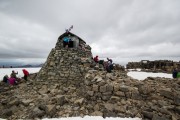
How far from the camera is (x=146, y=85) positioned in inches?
485

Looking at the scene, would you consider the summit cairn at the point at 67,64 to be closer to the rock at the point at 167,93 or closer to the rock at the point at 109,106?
the rock at the point at 109,106

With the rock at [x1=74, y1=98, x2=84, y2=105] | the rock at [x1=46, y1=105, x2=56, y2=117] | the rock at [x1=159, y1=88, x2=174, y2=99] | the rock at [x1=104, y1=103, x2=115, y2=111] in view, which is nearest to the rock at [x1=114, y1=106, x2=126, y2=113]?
the rock at [x1=104, y1=103, x2=115, y2=111]

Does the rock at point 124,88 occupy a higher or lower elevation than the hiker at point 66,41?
lower

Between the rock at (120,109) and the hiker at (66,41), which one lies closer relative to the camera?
the rock at (120,109)

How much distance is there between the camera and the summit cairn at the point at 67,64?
15.7 m

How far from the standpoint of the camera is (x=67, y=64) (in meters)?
16.5

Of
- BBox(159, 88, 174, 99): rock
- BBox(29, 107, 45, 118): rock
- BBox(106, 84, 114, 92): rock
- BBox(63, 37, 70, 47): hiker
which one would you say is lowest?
BBox(29, 107, 45, 118): rock

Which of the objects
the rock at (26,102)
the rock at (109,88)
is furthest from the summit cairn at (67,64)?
the rock at (109,88)

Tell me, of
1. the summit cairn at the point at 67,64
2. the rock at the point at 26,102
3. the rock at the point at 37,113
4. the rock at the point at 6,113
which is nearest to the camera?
the rock at the point at 37,113

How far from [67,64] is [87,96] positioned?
523cm

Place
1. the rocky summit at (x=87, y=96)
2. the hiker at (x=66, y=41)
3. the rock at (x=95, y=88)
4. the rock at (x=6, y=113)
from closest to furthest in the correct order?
the rocky summit at (x=87, y=96) → the rock at (x=6, y=113) → the rock at (x=95, y=88) → the hiker at (x=66, y=41)

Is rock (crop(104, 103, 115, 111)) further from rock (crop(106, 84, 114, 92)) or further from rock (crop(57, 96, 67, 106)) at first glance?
rock (crop(57, 96, 67, 106))

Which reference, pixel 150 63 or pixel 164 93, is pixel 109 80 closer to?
pixel 164 93

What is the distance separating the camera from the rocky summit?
35.1 ft
